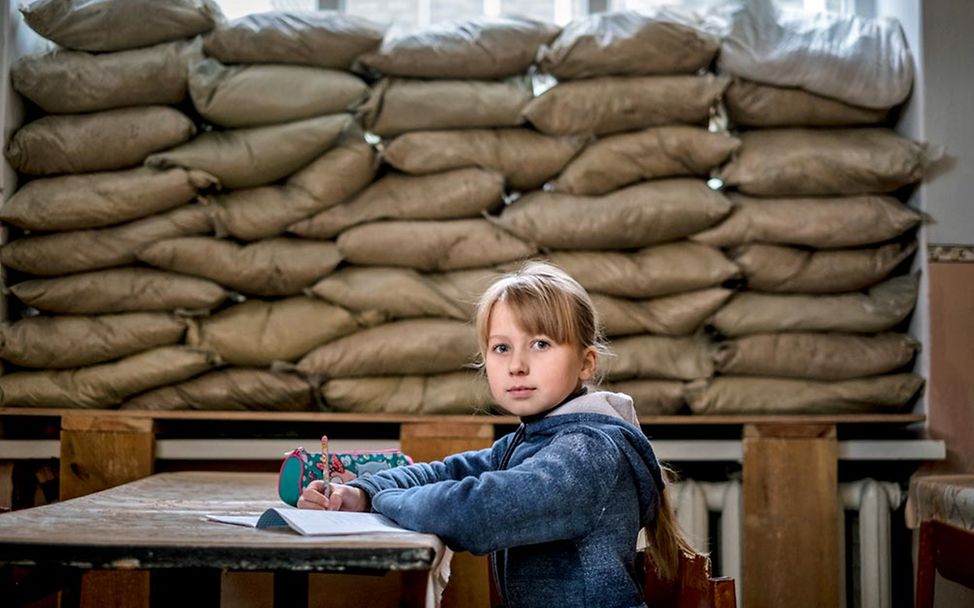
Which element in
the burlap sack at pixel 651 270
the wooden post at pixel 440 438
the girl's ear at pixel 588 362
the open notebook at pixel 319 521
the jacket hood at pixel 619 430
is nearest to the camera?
the open notebook at pixel 319 521

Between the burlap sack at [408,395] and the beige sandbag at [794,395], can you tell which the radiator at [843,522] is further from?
the burlap sack at [408,395]

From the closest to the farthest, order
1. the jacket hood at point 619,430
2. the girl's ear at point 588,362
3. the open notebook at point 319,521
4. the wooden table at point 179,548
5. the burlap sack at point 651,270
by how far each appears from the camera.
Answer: the wooden table at point 179,548, the open notebook at point 319,521, the jacket hood at point 619,430, the girl's ear at point 588,362, the burlap sack at point 651,270

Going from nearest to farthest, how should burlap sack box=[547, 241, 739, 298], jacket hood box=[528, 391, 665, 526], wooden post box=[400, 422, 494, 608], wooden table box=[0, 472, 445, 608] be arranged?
wooden table box=[0, 472, 445, 608], jacket hood box=[528, 391, 665, 526], wooden post box=[400, 422, 494, 608], burlap sack box=[547, 241, 739, 298]

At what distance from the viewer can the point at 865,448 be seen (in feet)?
9.70

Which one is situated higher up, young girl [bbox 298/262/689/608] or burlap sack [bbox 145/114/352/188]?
burlap sack [bbox 145/114/352/188]

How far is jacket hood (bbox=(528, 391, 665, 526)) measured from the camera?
1.51m

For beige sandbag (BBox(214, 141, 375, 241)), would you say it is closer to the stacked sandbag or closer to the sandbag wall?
the sandbag wall

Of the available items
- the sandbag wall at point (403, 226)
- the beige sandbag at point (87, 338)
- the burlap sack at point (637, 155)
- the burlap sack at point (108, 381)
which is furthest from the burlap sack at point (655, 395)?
the beige sandbag at point (87, 338)

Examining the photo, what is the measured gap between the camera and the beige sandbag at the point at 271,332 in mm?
2943

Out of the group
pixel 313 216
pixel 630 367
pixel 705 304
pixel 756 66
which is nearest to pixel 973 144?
pixel 756 66

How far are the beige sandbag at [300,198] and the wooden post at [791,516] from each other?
137cm

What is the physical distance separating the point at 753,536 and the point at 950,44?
1595 millimetres

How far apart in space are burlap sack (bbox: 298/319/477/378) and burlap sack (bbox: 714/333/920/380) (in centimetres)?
76

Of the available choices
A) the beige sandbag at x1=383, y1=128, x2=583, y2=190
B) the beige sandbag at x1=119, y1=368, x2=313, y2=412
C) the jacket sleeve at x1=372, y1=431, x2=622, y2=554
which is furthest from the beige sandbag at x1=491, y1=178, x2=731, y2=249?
the jacket sleeve at x1=372, y1=431, x2=622, y2=554
